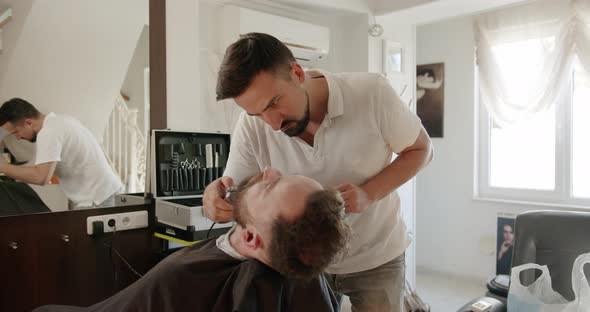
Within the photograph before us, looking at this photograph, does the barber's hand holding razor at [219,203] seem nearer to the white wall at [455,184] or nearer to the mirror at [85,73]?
the mirror at [85,73]

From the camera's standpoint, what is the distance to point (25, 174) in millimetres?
1720

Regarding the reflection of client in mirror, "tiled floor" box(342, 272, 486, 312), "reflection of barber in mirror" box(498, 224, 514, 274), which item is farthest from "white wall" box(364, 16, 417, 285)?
"reflection of barber in mirror" box(498, 224, 514, 274)

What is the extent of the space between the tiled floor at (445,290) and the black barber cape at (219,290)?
2.36m

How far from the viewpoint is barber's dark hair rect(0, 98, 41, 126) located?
1.68 metres

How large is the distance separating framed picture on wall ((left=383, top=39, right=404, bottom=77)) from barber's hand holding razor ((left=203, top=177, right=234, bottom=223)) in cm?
206

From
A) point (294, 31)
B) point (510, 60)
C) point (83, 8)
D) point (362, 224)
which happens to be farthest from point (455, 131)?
point (83, 8)

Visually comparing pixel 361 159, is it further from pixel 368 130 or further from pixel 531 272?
pixel 531 272

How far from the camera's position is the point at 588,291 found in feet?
4.85

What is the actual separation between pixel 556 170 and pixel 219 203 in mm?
3011

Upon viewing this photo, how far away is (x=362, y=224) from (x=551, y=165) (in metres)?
2.69

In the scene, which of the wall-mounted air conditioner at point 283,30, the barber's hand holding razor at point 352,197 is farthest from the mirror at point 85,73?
the barber's hand holding razor at point 352,197

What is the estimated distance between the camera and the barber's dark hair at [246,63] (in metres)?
1.00

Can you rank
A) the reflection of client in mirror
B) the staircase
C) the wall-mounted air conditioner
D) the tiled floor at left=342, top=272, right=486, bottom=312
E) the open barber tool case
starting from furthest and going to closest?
the reflection of client in mirror < the tiled floor at left=342, top=272, right=486, bottom=312 < the wall-mounted air conditioner < the staircase < the open barber tool case

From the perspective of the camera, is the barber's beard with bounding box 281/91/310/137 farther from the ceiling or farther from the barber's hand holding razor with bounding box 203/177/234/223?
the ceiling
